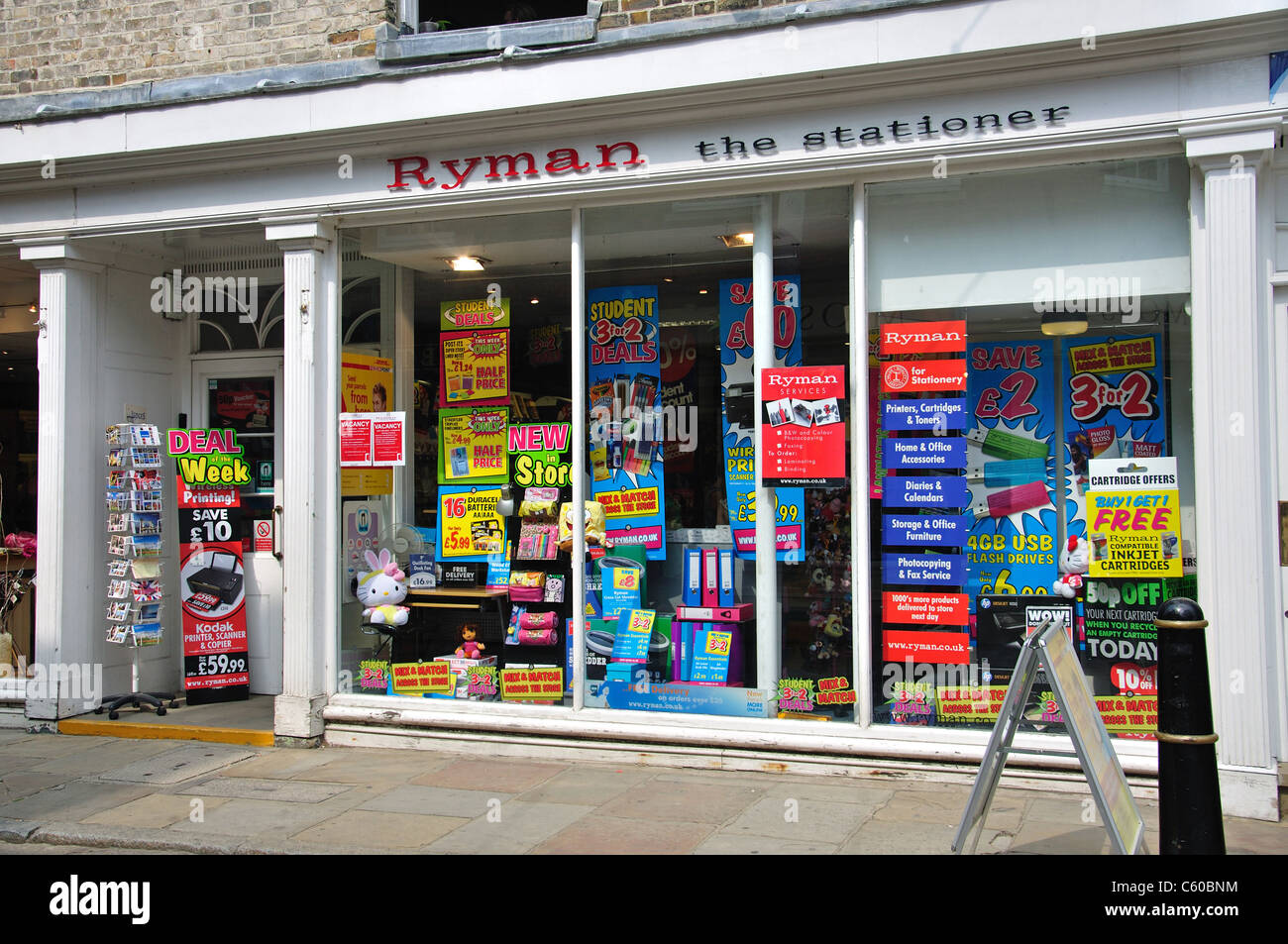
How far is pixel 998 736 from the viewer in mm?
4539

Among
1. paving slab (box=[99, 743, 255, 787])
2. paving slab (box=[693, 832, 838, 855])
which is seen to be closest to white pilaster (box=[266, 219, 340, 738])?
paving slab (box=[99, 743, 255, 787])

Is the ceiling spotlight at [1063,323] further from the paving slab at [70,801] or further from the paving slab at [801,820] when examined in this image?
the paving slab at [70,801]

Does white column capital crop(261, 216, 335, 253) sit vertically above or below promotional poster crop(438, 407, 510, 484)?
above

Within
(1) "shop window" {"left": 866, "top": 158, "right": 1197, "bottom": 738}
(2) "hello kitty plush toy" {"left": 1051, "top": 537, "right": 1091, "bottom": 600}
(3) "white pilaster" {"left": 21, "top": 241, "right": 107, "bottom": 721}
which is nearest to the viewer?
(1) "shop window" {"left": 866, "top": 158, "right": 1197, "bottom": 738}

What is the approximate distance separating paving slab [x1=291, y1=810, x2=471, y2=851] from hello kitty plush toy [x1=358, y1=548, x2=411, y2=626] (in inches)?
80.1

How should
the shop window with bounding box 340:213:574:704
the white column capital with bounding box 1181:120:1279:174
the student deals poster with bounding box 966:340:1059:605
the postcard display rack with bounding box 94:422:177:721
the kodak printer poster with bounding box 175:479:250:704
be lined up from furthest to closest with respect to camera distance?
1. the kodak printer poster with bounding box 175:479:250:704
2. the postcard display rack with bounding box 94:422:177:721
3. the shop window with bounding box 340:213:574:704
4. the student deals poster with bounding box 966:340:1059:605
5. the white column capital with bounding box 1181:120:1279:174

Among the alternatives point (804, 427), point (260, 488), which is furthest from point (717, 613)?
point (260, 488)

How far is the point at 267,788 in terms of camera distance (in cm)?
649

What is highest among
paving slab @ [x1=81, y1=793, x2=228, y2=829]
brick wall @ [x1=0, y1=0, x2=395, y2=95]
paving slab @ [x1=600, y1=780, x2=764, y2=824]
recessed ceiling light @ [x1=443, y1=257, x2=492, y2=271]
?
brick wall @ [x1=0, y1=0, x2=395, y2=95]

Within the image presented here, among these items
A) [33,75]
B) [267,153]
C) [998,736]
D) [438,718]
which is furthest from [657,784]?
[33,75]

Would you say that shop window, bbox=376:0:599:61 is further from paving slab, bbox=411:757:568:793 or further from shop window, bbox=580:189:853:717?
paving slab, bbox=411:757:568:793

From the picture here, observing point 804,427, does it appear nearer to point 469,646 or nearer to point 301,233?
point 469,646

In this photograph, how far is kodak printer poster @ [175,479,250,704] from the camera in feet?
28.5

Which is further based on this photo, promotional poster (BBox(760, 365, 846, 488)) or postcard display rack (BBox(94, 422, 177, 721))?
postcard display rack (BBox(94, 422, 177, 721))
